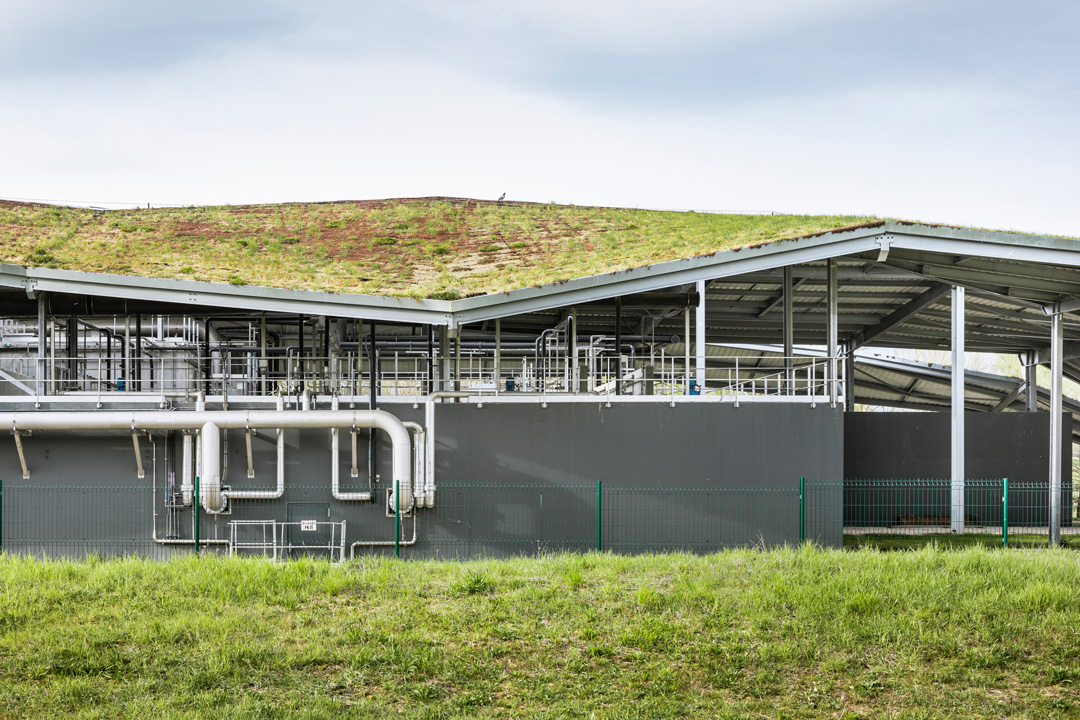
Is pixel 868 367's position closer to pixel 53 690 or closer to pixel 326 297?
pixel 326 297

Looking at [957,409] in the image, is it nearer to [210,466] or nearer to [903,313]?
[903,313]

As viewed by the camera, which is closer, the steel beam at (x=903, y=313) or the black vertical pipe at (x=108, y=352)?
the steel beam at (x=903, y=313)

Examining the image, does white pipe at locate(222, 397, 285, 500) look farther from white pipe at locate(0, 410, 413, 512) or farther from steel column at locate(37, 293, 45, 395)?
steel column at locate(37, 293, 45, 395)

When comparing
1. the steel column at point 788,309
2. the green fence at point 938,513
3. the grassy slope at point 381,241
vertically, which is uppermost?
the grassy slope at point 381,241

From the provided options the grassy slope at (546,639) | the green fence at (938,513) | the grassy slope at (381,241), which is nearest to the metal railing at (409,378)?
the grassy slope at (381,241)

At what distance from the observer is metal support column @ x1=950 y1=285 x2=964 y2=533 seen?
21031 mm

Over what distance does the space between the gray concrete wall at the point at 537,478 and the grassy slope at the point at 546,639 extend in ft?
15.1

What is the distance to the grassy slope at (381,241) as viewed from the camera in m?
19.3

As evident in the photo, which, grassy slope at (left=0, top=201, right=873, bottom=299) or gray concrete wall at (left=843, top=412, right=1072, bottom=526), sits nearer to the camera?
grassy slope at (left=0, top=201, right=873, bottom=299)

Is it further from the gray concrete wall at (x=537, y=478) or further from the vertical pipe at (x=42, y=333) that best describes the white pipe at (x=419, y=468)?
the vertical pipe at (x=42, y=333)

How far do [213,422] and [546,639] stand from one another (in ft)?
30.4

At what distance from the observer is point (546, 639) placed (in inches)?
423

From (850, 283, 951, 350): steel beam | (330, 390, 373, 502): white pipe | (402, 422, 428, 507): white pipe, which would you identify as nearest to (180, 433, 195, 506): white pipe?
(330, 390, 373, 502): white pipe

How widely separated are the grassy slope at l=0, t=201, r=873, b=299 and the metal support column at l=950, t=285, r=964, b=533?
3.69 meters
